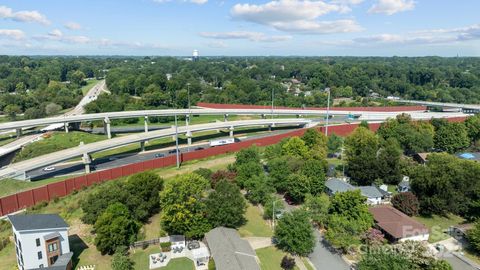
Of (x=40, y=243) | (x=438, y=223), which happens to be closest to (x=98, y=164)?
(x=40, y=243)

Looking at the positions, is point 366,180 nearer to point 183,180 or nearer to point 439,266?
point 439,266

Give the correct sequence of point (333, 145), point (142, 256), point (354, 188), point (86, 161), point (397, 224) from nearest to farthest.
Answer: point (142, 256), point (397, 224), point (354, 188), point (86, 161), point (333, 145)

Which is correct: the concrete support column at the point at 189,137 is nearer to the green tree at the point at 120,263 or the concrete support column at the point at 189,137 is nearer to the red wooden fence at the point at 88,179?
the red wooden fence at the point at 88,179

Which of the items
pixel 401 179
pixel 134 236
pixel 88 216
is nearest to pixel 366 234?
pixel 401 179

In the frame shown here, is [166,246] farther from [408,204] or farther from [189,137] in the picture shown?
[189,137]

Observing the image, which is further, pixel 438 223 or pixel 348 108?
pixel 348 108

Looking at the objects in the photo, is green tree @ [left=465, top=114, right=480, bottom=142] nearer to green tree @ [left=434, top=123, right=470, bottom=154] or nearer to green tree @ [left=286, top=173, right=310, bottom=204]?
green tree @ [left=434, top=123, right=470, bottom=154]
